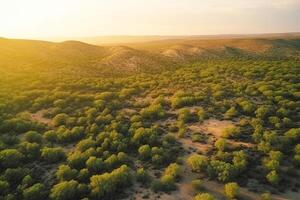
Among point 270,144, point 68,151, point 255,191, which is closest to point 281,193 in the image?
point 255,191

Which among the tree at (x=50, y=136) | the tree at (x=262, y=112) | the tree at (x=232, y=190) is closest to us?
the tree at (x=232, y=190)

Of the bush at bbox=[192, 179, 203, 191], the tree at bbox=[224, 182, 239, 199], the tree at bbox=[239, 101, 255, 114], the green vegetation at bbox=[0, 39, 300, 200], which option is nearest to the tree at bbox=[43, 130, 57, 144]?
the green vegetation at bbox=[0, 39, 300, 200]

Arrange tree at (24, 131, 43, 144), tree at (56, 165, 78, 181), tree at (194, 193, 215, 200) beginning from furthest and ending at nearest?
tree at (24, 131, 43, 144) → tree at (56, 165, 78, 181) → tree at (194, 193, 215, 200)

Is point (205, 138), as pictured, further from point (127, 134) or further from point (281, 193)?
point (281, 193)

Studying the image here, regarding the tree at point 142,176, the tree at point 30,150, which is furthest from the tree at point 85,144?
the tree at point 142,176

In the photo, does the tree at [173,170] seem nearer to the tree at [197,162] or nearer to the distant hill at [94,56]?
the tree at [197,162]

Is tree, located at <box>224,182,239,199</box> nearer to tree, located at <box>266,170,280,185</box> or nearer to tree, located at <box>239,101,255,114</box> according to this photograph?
tree, located at <box>266,170,280,185</box>
